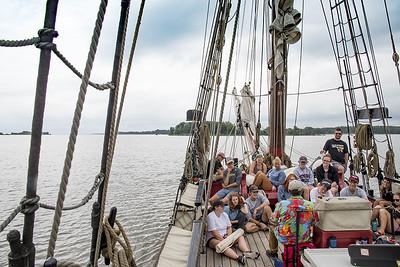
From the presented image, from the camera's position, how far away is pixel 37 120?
1060 mm

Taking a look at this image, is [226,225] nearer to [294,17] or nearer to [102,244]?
[102,244]

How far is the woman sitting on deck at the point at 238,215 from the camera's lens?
488 cm

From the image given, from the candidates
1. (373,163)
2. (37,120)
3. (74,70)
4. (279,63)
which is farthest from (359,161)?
(37,120)

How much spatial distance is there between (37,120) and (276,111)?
6.91 meters

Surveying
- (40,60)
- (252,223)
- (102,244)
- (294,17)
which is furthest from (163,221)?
(40,60)

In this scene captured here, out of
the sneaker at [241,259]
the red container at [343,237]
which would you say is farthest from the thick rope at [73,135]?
the sneaker at [241,259]

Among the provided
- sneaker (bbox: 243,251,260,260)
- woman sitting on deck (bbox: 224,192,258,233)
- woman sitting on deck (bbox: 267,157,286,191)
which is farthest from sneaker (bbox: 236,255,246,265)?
woman sitting on deck (bbox: 267,157,286,191)

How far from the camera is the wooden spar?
7418 millimetres

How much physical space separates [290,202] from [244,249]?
4.24 ft

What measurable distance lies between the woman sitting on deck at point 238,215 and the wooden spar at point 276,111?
2998 mm

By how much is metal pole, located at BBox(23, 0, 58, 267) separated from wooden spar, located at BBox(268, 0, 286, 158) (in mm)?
6834

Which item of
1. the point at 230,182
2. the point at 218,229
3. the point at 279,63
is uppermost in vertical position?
the point at 279,63

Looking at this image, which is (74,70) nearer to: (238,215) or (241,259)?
(241,259)

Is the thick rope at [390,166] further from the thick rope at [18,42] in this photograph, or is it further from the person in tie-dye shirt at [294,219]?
the thick rope at [18,42]
